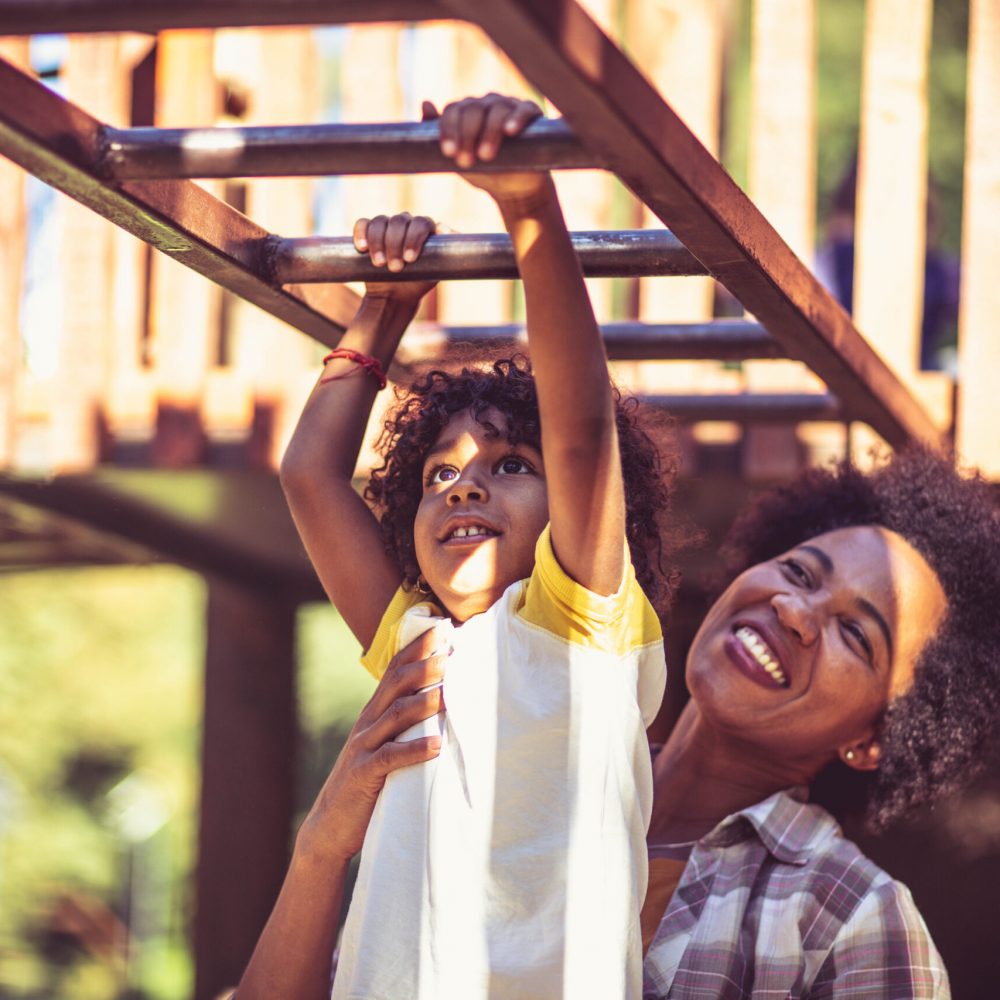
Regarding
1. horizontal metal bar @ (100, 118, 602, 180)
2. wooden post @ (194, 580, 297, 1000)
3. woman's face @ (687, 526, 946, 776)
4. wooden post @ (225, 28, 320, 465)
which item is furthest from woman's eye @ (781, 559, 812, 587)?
wooden post @ (194, 580, 297, 1000)

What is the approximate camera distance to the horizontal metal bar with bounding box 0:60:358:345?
3.82 ft

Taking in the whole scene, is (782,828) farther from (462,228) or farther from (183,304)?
(183,304)

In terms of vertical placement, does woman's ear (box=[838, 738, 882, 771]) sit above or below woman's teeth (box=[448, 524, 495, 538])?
below

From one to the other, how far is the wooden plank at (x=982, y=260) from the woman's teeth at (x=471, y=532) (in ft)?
4.80

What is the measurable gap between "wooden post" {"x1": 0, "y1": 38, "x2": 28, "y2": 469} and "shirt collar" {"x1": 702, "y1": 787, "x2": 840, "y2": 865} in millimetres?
1738

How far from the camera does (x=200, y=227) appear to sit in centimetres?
141

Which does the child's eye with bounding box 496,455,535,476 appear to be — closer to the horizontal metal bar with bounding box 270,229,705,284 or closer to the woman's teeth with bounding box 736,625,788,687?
the horizontal metal bar with bounding box 270,229,705,284

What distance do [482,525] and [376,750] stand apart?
237mm

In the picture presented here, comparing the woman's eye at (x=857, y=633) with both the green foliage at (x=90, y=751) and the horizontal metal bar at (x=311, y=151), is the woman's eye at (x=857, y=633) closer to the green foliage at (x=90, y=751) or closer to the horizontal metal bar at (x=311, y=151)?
the horizontal metal bar at (x=311, y=151)

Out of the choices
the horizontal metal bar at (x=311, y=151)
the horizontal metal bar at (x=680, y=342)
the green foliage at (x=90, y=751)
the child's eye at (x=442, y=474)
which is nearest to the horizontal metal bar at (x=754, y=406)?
the horizontal metal bar at (x=680, y=342)

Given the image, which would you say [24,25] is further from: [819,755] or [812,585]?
[819,755]

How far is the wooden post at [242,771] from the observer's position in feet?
11.7

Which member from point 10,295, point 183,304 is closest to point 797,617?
point 183,304

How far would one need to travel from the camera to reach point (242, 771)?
3668mm
